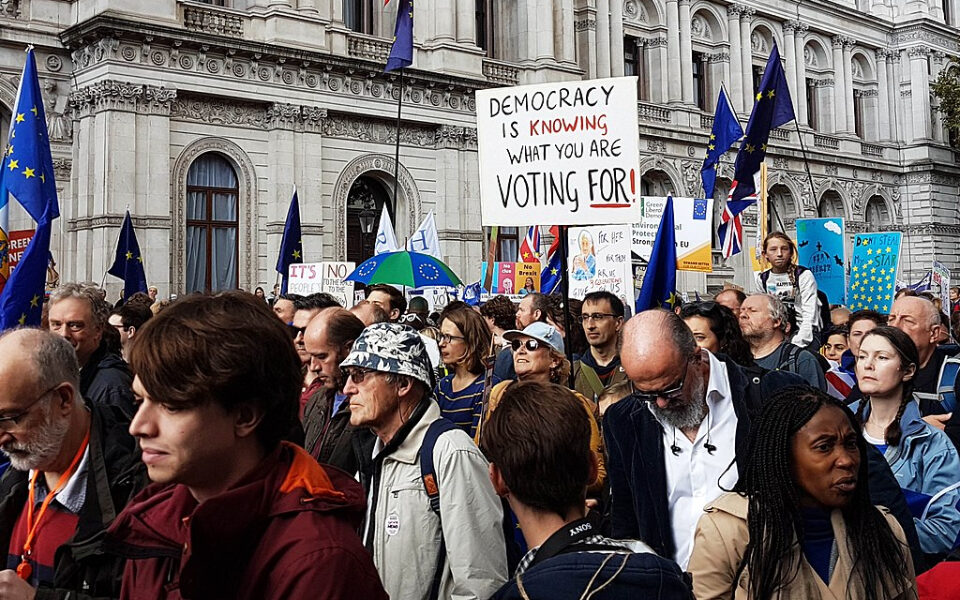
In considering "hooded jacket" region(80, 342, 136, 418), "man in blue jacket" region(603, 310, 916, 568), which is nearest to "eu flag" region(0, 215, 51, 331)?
"hooded jacket" region(80, 342, 136, 418)

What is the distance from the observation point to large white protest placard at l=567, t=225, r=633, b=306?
11391mm

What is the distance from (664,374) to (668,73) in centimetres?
3085

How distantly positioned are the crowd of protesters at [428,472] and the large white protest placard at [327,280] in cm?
873

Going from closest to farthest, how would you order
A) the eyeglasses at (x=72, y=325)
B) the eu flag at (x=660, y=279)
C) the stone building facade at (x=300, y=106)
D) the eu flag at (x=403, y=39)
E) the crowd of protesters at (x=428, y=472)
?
1. the crowd of protesters at (x=428, y=472)
2. the eyeglasses at (x=72, y=325)
3. the eu flag at (x=660, y=279)
4. the eu flag at (x=403, y=39)
5. the stone building facade at (x=300, y=106)

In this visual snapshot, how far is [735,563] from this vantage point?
3088mm

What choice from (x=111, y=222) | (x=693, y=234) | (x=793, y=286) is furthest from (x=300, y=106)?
(x=793, y=286)

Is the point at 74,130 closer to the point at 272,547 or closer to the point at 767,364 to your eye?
the point at 767,364

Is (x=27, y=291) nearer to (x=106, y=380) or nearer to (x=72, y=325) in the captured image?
(x=72, y=325)

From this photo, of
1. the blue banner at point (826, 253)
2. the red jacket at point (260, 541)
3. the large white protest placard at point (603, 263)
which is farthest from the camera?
the blue banner at point (826, 253)

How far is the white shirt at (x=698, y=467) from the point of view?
4.06 metres

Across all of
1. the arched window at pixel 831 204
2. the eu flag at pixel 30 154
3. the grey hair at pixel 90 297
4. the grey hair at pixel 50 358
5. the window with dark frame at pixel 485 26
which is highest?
the window with dark frame at pixel 485 26

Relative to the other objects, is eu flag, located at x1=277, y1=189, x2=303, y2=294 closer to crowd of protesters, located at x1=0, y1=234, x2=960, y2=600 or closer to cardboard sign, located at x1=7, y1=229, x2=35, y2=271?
cardboard sign, located at x1=7, y1=229, x2=35, y2=271

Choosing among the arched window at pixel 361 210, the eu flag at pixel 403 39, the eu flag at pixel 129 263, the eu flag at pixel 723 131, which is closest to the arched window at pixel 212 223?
the arched window at pixel 361 210

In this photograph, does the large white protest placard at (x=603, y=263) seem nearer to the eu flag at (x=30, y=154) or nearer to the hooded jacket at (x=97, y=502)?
the eu flag at (x=30, y=154)
